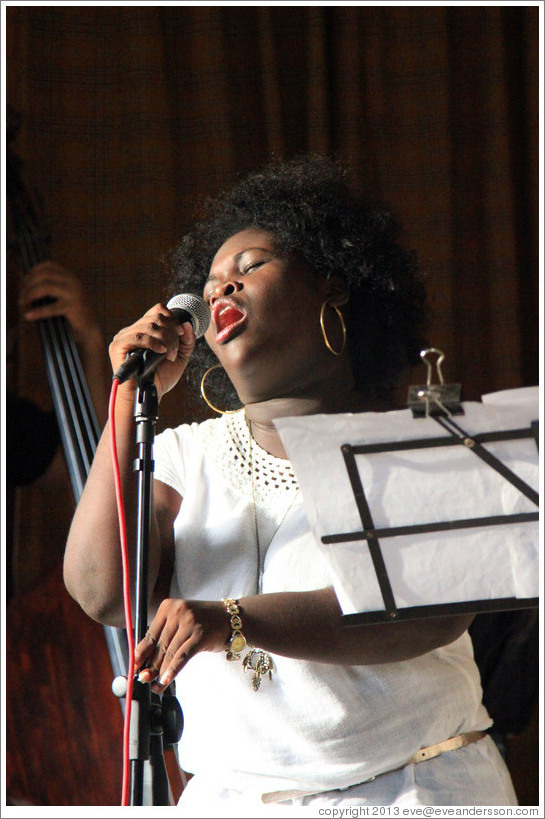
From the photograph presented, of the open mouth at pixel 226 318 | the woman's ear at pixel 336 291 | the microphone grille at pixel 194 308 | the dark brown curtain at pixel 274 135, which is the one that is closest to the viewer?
the microphone grille at pixel 194 308

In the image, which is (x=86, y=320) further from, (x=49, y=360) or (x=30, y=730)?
(x=30, y=730)

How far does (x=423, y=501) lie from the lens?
1147 millimetres

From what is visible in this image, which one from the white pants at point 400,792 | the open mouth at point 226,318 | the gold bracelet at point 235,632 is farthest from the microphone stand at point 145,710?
the open mouth at point 226,318

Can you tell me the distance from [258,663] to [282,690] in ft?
0.18

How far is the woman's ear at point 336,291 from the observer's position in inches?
67.9

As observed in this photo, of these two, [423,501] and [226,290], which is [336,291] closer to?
[226,290]

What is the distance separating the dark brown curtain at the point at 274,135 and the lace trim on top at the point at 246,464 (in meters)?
0.82

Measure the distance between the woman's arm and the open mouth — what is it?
1.52ft

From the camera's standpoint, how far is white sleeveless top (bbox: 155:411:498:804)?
139 centimetres

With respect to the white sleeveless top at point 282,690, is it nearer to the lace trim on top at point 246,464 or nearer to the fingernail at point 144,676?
the lace trim on top at point 246,464

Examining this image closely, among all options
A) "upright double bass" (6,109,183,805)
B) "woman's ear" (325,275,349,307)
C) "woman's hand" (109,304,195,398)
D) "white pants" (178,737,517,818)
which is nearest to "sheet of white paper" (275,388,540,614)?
"woman's hand" (109,304,195,398)

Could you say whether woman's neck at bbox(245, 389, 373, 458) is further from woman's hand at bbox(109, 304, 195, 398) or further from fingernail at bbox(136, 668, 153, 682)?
fingernail at bbox(136, 668, 153, 682)

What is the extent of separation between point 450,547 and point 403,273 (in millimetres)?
813

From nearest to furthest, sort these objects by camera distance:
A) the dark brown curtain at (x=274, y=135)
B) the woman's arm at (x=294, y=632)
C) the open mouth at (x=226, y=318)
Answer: the woman's arm at (x=294, y=632)
the open mouth at (x=226, y=318)
the dark brown curtain at (x=274, y=135)
